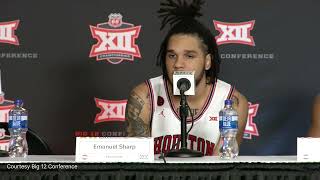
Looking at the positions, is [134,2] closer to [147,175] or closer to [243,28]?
[243,28]

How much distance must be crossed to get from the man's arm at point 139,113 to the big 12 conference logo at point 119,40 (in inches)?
10.1

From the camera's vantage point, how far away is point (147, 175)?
223cm

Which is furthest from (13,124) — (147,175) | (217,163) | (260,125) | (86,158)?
(260,125)

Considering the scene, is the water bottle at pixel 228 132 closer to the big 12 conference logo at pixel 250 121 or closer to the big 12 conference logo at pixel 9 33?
the big 12 conference logo at pixel 250 121

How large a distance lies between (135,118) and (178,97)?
32cm

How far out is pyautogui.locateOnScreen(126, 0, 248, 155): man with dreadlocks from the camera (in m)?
3.76

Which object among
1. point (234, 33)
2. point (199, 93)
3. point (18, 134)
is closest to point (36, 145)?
point (18, 134)

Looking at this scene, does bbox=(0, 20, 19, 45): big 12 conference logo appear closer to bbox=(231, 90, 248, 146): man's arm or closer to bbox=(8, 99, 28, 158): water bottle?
bbox=(8, 99, 28, 158): water bottle

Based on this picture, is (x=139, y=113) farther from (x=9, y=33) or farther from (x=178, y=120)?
(x=9, y=33)

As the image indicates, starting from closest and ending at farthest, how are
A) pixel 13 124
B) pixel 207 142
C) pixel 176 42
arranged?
pixel 13 124
pixel 207 142
pixel 176 42

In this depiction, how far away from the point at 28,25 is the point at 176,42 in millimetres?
985

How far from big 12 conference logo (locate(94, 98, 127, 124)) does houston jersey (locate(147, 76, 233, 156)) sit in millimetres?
254

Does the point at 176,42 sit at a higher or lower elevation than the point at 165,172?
higher

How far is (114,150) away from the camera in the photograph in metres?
2.30
